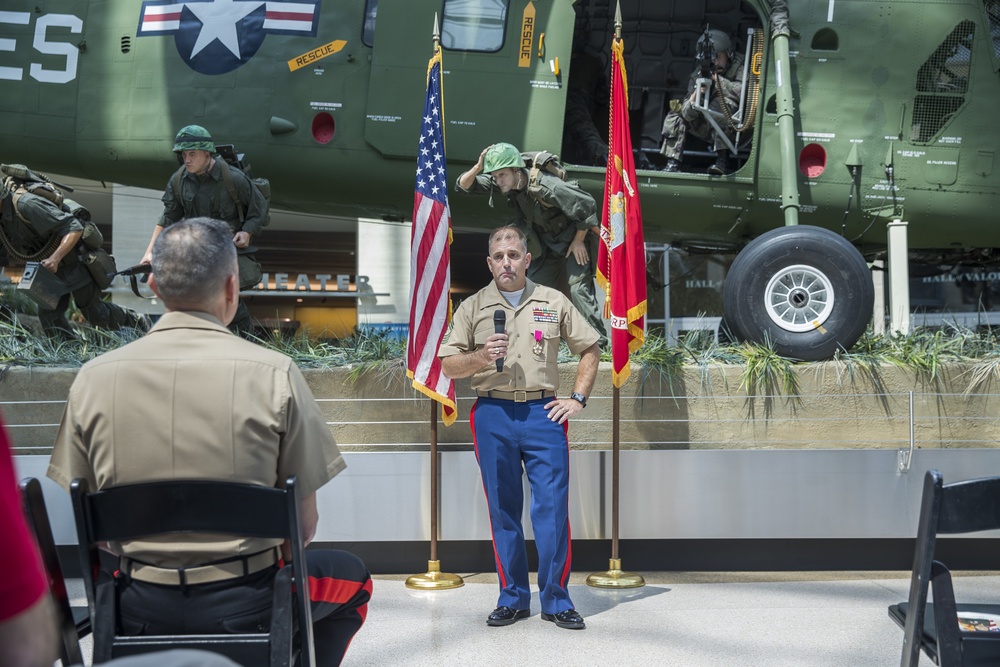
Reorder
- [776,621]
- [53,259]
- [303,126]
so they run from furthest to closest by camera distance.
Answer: [303,126] < [53,259] < [776,621]

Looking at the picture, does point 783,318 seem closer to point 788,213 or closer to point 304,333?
point 788,213

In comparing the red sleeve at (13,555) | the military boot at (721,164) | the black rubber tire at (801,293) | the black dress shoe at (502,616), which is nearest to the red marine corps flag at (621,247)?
the black rubber tire at (801,293)

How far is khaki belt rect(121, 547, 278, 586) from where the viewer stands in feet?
7.39

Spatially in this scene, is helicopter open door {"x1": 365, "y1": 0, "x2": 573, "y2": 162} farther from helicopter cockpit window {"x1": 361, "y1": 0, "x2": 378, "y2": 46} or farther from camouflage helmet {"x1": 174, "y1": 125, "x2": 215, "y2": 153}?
camouflage helmet {"x1": 174, "y1": 125, "x2": 215, "y2": 153}

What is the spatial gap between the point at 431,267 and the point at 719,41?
334 centimetres

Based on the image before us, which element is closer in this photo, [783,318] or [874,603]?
[874,603]

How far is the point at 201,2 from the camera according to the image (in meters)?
6.92

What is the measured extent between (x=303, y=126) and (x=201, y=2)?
3.95 ft

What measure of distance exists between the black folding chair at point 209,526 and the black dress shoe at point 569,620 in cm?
205

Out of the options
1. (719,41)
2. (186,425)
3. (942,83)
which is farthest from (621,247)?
(186,425)

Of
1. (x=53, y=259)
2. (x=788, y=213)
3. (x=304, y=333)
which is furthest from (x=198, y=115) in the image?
(x=788, y=213)

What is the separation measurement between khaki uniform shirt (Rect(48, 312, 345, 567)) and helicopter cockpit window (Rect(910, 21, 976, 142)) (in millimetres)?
5782

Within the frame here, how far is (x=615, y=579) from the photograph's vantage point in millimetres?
4832

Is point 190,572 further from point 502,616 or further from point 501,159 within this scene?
point 501,159
